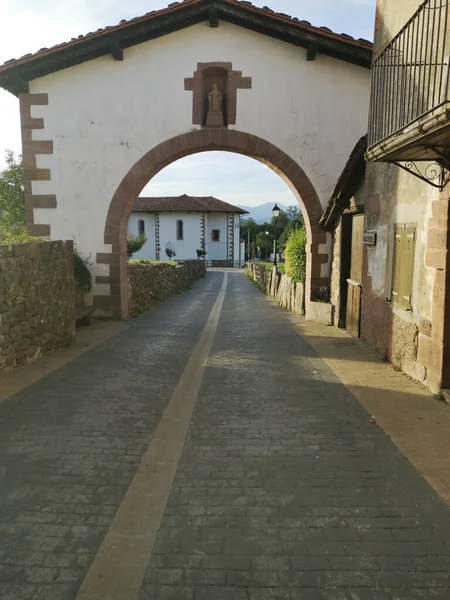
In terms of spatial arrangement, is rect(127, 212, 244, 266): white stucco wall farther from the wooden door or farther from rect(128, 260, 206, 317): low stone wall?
the wooden door

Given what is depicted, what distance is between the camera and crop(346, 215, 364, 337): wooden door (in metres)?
9.45

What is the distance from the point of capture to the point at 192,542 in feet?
9.27

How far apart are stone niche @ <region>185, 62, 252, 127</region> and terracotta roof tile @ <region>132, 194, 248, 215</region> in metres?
42.3

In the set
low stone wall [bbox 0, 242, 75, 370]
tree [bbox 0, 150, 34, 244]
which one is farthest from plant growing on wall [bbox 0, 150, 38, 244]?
low stone wall [bbox 0, 242, 75, 370]

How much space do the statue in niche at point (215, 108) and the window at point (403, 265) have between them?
6354mm

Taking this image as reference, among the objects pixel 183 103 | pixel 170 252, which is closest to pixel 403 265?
pixel 183 103

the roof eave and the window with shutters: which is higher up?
the roof eave

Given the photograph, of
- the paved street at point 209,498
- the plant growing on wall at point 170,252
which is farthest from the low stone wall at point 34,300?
the plant growing on wall at point 170,252

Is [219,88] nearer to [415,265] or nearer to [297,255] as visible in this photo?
[297,255]

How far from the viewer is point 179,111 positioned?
38.5 ft

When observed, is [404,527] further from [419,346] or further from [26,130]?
[26,130]

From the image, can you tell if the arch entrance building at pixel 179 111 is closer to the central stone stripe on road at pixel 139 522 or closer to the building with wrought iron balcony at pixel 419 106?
the building with wrought iron balcony at pixel 419 106

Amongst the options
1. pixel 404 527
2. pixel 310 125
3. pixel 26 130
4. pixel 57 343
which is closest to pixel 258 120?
pixel 310 125

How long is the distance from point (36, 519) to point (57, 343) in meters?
5.48
